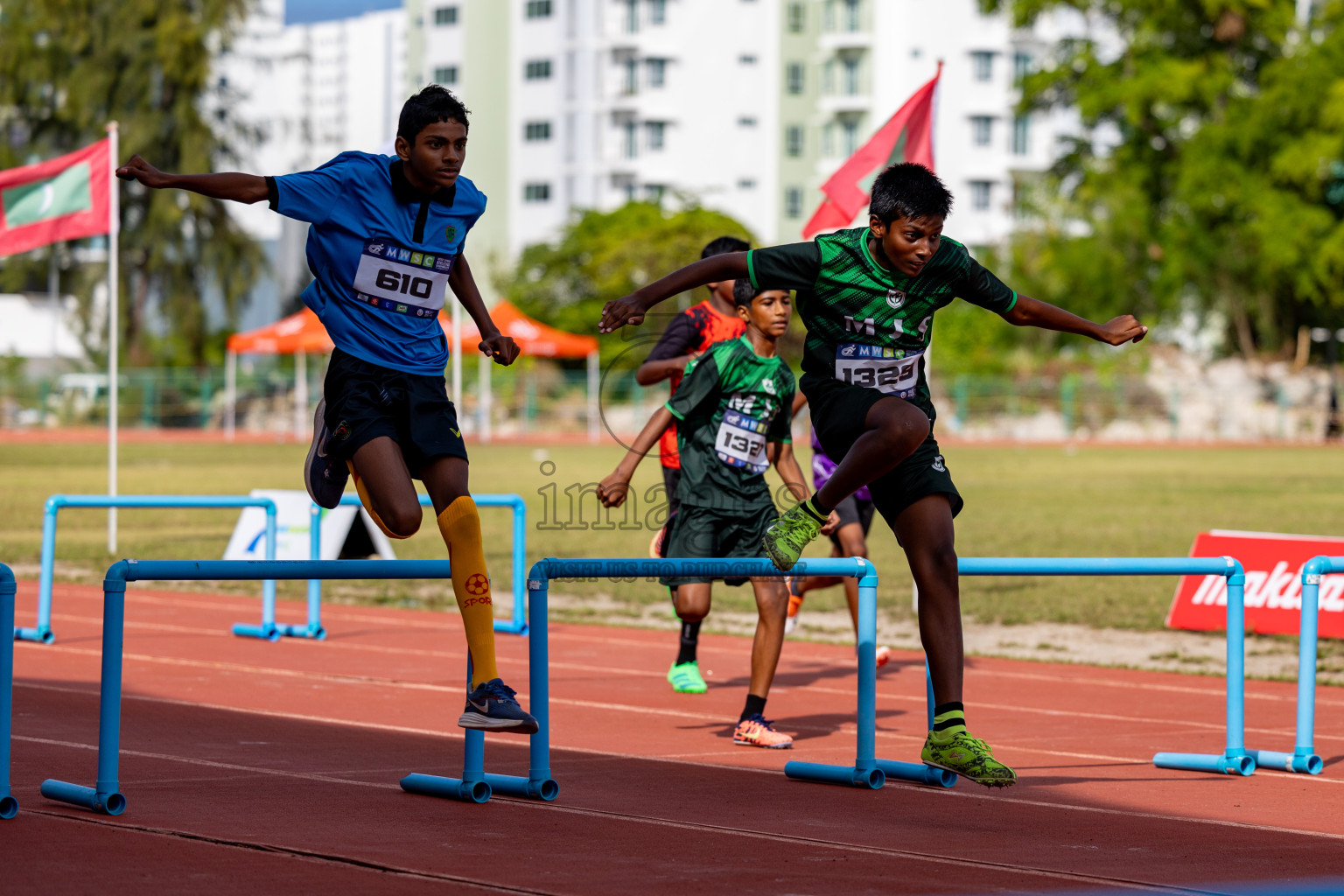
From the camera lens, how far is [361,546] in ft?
42.9

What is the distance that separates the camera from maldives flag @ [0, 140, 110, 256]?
14.9 m

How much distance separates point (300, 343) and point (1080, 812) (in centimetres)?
3840

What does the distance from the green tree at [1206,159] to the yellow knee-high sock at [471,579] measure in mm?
48174

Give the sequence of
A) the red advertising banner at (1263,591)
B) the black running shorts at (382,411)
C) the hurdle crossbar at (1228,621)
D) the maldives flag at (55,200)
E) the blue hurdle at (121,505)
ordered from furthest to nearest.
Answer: the maldives flag at (55,200)
the red advertising banner at (1263,591)
the blue hurdle at (121,505)
the hurdle crossbar at (1228,621)
the black running shorts at (382,411)

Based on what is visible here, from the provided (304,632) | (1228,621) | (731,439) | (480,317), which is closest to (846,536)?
(731,439)

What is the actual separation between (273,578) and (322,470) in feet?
1.64

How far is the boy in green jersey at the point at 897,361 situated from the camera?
5406 millimetres

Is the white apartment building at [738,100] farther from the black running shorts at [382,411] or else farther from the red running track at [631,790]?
the black running shorts at [382,411]

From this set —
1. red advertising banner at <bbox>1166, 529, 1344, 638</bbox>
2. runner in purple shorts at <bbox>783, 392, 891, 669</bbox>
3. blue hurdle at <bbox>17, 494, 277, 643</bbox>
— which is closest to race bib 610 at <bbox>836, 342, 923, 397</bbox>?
runner in purple shorts at <bbox>783, 392, 891, 669</bbox>

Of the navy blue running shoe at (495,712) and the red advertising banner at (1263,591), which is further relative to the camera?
the red advertising banner at (1263,591)

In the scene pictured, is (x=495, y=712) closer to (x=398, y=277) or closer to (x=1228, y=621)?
(x=398, y=277)

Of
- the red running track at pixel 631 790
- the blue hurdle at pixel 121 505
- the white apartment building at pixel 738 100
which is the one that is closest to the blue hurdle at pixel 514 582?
the blue hurdle at pixel 121 505

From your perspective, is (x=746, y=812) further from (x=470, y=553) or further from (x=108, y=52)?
(x=108, y=52)

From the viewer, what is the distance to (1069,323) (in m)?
5.65
